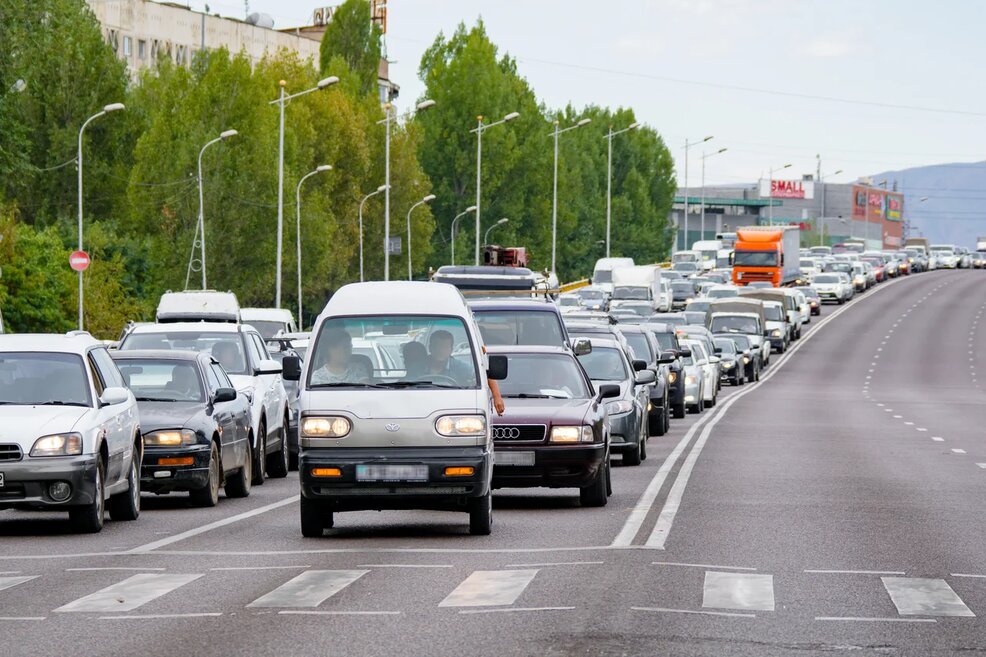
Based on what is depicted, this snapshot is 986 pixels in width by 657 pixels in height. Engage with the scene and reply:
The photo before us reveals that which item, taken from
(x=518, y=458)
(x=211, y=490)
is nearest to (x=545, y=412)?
(x=518, y=458)

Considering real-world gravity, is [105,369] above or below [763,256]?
above

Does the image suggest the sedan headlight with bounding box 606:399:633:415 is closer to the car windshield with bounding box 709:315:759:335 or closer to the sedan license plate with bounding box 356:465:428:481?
the sedan license plate with bounding box 356:465:428:481

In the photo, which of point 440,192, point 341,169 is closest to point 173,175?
point 341,169

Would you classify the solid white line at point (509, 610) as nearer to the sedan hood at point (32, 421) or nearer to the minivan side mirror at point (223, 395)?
the sedan hood at point (32, 421)

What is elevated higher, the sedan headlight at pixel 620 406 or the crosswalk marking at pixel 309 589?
the crosswalk marking at pixel 309 589

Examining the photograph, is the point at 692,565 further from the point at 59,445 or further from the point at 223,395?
the point at 223,395

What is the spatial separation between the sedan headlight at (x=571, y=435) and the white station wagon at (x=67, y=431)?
3784mm

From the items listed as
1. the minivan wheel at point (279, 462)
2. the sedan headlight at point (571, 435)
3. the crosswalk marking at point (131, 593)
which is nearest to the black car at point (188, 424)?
the sedan headlight at point (571, 435)

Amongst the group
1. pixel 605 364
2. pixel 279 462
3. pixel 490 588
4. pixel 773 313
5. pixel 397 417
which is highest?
pixel 397 417

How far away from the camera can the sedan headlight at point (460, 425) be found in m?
15.8

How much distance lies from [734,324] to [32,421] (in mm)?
57089

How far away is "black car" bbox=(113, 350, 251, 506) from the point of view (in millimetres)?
19875

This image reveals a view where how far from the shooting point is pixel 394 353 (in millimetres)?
16312

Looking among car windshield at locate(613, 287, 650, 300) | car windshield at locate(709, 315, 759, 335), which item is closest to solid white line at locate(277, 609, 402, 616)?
car windshield at locate(709, 315, 759, 335)
